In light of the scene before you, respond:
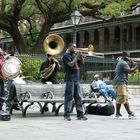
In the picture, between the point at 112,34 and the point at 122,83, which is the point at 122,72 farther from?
the point at 112,34

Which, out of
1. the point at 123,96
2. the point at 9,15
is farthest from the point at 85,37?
the point at 123,96

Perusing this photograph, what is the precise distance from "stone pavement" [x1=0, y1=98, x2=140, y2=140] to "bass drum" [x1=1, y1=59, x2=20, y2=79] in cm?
115

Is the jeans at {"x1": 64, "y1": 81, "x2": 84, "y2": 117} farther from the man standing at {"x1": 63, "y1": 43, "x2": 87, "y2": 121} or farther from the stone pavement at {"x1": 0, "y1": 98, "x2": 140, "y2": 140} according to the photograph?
the stone pavement at {"x1": 0, "y1": 98, "x2": 140, "y2": 140}

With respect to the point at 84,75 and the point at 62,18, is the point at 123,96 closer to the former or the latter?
the point at 84,75

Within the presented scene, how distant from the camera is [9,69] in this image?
43.6 ft

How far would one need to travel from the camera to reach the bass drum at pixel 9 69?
13249mm

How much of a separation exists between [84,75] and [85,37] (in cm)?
4403

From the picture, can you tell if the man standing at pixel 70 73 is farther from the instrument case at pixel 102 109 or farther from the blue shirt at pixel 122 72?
the instrument case at pixel 102 109

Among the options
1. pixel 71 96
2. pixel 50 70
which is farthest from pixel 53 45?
pixel 71 96

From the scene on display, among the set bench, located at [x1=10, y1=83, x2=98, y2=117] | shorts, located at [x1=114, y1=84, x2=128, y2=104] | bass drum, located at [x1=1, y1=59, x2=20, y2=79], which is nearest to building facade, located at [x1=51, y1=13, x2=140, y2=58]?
bench, located at [x1=10, y1=83, x2=98, y2=117]

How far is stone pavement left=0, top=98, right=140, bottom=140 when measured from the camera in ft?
33.6

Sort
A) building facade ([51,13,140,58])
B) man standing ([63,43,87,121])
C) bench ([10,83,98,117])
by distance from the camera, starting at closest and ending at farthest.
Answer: man standing ([63,43,87,121]) → bench ([10,83,98,117]) → building facade ([51,13,140,58])

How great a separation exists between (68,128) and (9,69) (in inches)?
101

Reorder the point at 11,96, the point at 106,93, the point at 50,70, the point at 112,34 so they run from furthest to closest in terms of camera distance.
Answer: the point at 112,34, the point at 106,93, the point at 50,70, the point at 11,96
